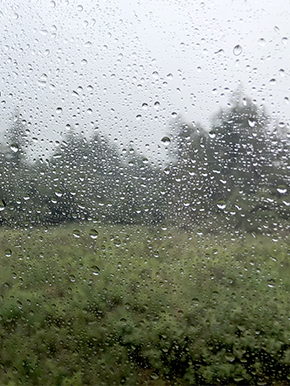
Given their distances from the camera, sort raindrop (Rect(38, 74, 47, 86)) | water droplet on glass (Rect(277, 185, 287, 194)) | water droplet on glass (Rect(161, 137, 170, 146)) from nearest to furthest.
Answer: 1. water droplet on glass (Rect(277, 185, 287, 194))
2. water droplet on glass (Rect(161, 137, 170, 146))
3. raindrop (Rect(38, 74, 47, 86))

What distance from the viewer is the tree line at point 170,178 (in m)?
0.79

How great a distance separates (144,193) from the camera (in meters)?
0.89

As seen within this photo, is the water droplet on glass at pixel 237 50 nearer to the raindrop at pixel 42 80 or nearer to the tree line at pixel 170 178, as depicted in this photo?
the tree line at pixel 170 178

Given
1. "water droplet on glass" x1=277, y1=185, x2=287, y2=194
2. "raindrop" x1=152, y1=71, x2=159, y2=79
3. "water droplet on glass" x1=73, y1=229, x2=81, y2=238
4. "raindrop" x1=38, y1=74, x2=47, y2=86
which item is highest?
"raindrop" x1=152, y1=71, x2=159, y2=79

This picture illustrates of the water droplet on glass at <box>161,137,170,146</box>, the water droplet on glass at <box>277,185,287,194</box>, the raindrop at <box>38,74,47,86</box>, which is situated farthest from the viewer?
the raindrop at <box>38,74,47,86</box>

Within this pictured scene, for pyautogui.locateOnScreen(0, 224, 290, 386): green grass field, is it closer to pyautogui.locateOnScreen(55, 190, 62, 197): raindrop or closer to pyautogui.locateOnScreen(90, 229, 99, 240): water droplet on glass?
pyautogui.locateOnScreen(90, 229, 99, 240): water droplet on glass

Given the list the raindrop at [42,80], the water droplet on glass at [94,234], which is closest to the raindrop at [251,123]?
the water droplet on glass at [94,234]

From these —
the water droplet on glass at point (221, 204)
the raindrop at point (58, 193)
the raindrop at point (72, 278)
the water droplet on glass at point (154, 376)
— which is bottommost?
the water droplet on glass at point (154, 376)

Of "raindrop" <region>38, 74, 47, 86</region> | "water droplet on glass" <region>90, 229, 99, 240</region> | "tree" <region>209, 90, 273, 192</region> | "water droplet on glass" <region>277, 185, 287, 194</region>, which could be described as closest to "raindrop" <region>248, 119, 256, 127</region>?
"tree" <region>209, 90, 273, 192</region>

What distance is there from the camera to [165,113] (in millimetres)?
895

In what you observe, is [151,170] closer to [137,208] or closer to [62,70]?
[137,208]

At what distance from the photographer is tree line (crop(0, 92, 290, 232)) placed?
0.79 m

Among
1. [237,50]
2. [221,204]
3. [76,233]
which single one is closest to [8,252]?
[76,233]

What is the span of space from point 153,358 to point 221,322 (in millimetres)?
236
